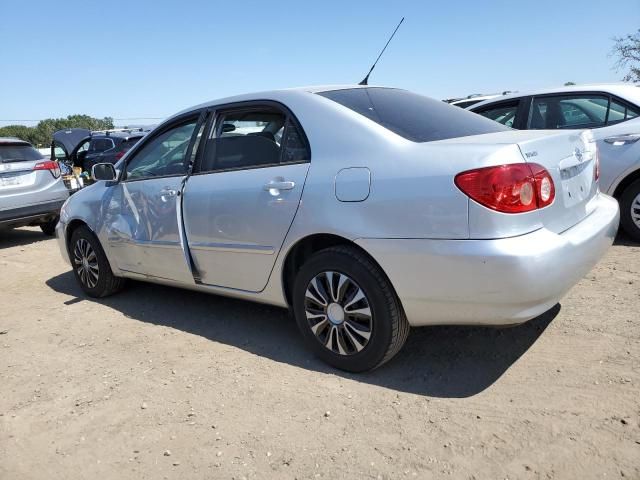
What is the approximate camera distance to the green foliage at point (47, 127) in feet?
127

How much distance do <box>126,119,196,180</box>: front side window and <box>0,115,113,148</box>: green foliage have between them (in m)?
35.1

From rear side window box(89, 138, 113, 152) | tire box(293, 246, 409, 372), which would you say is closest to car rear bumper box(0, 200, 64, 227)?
tire box(293, 246, 409, 372)

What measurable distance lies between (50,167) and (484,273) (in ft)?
25.1

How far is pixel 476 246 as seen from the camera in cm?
252

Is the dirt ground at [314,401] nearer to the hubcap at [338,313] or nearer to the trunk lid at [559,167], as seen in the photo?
the hubcap at [338,313]

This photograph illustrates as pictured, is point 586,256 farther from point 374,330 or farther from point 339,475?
point 339,475

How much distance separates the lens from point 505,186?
251 centimetres

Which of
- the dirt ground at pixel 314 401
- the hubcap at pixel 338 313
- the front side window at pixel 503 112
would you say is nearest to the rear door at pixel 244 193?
the hubcap at pixel 338 313

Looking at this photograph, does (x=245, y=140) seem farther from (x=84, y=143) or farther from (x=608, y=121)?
(x=84, y=143)

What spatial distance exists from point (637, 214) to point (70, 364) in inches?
201

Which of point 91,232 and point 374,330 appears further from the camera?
point 91,232

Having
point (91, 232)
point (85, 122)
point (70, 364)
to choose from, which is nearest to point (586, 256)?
point (70, 364)

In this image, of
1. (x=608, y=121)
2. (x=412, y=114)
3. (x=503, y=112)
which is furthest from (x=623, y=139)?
(x=412, y=114)

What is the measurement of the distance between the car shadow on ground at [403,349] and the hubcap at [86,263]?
0.25 meters
